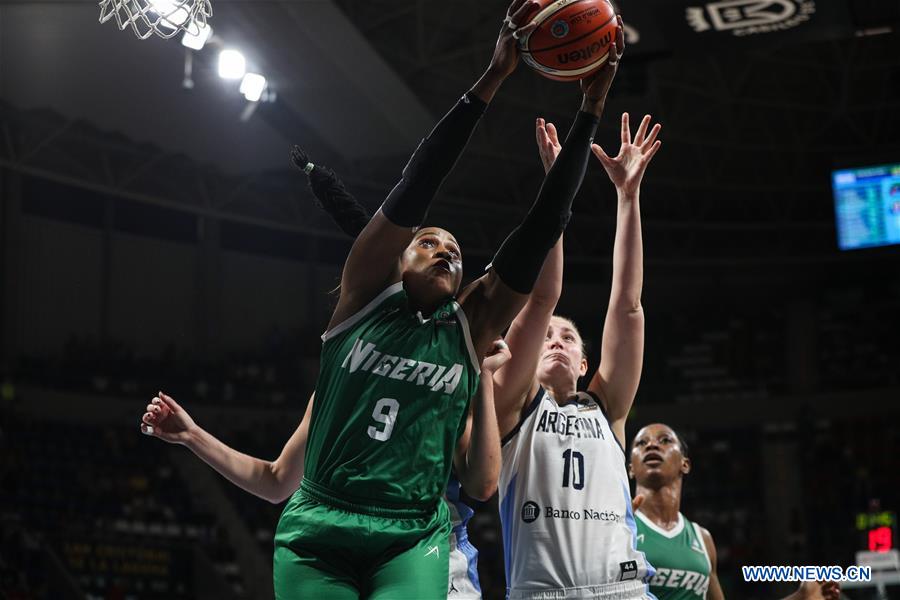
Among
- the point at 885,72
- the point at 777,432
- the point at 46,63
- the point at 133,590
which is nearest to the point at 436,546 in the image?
the point at 133,590

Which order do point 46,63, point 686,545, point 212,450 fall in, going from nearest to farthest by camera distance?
point 212,450
point 686,545
point 46,63

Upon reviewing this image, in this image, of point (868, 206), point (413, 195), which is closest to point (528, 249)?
point (413, 195)

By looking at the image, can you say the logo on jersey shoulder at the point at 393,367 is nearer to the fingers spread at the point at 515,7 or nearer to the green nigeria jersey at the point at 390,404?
the green nigeria jersey at the point at 390,404

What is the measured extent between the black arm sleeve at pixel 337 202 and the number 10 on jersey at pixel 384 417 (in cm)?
82

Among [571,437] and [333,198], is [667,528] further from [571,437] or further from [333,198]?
[333,198]

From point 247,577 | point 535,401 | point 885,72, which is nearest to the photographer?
point 535,401

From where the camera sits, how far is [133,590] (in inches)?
538

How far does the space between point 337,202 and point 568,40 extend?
95 centimetres

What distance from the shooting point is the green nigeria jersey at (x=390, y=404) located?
2.84 m

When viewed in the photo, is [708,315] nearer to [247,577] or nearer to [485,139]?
[485,139]

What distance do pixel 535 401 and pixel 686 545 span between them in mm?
1528

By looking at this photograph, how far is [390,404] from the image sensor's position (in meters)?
2.88

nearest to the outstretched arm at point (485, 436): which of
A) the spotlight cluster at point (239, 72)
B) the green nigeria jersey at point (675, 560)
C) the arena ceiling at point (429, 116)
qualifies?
the green nigeria jersey at point (675, 560)

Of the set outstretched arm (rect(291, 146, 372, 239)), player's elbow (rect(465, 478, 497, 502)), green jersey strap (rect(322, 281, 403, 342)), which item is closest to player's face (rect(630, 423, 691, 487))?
player's elbow (rect(465, 478, 497, 502))
